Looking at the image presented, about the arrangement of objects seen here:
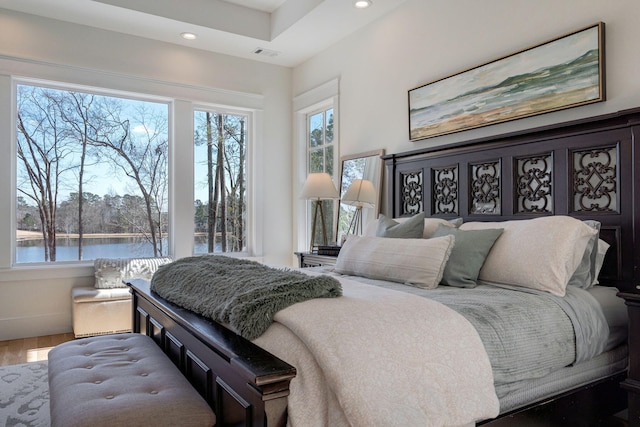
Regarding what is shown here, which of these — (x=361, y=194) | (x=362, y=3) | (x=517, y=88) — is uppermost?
(x=362, y=3)

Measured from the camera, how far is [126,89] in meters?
4.46

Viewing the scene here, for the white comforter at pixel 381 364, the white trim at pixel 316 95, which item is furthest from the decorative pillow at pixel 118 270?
the white comforter at pixel 381 364

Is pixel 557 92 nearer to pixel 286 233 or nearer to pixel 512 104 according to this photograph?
pixel 512 104

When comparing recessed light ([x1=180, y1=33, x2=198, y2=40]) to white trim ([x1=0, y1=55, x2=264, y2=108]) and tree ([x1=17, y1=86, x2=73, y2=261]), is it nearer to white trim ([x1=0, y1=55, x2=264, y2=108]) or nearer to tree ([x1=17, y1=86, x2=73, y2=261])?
white trim ([x1=0, y1=55, x2=264, y2=108])

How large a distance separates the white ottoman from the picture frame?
9.50ft

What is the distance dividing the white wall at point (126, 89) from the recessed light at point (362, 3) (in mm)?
1710

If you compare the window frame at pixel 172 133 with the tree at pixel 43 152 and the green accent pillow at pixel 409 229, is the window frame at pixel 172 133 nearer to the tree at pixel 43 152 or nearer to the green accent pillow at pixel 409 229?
the tree at pixel 43 152

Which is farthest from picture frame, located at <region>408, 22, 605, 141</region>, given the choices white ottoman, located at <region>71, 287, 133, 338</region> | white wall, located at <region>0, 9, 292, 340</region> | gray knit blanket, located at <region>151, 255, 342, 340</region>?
white ottoman, located at <region>71, 287, 133, 338</region>

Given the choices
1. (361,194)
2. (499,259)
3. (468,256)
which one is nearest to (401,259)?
(468,256)

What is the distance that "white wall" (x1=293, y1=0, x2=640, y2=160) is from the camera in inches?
95.9

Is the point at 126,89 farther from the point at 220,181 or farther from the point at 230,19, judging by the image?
the point at 220,181

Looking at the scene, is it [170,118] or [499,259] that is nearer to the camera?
[499,259]

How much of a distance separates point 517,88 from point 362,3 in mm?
1581

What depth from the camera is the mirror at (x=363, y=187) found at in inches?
157
